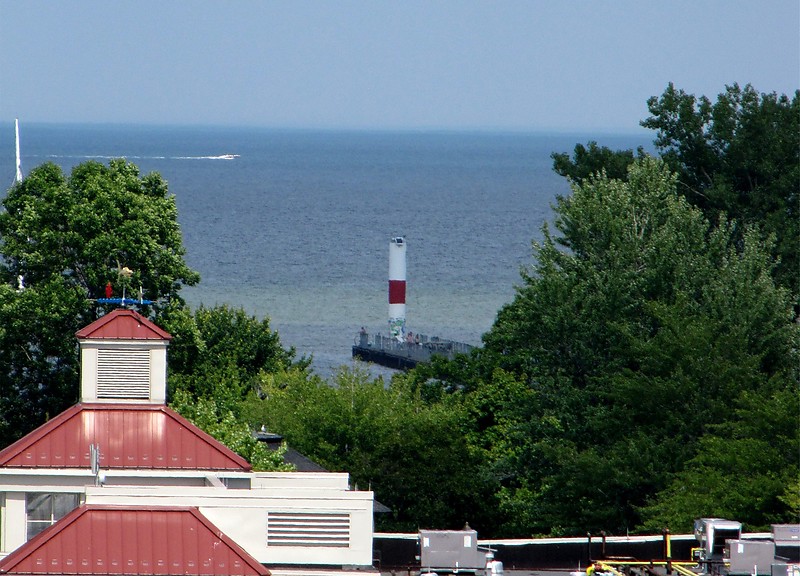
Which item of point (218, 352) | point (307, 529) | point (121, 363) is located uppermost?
point (121, 363)

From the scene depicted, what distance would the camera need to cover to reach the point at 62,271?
45.8 meters

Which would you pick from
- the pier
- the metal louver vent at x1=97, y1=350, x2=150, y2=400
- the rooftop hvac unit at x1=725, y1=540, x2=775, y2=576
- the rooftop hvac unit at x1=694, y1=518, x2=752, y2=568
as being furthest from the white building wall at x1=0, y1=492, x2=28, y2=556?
the pier

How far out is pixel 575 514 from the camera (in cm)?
4406

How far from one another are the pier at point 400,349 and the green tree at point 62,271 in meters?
52.7

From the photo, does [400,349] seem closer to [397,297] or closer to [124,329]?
[397,297]

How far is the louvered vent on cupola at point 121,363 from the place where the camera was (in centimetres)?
2669

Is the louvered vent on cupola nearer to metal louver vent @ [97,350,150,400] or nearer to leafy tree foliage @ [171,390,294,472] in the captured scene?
metal louver vent @ [97,350,150,400]

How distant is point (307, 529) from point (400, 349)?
79.6 m

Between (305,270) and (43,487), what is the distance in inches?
5160

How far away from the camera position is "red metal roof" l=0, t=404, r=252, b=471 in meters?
25.5

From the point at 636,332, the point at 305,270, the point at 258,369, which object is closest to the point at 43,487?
the point at 636,332

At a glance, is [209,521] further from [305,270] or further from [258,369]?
[305,270]

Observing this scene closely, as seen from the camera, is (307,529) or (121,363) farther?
(121,363)

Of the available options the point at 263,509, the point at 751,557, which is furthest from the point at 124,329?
the point at 751,557
